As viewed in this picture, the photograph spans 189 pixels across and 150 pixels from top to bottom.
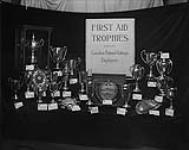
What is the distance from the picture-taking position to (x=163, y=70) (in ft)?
7.59


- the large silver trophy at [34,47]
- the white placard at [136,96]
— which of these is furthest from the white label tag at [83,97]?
the large silver trophy at [34,47]

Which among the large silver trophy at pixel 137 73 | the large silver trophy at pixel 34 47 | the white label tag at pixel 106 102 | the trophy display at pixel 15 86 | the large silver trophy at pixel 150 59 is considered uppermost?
the large silver trophy at pixel 34 47

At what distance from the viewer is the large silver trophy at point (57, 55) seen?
253 centimetres

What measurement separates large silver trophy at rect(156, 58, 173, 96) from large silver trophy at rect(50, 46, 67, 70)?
2.77 ft

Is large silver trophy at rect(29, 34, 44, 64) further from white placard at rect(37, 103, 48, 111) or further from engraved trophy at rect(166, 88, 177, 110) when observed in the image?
engraved trophy at rect(166, 88, 177, 110)

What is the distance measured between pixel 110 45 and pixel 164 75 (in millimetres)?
546

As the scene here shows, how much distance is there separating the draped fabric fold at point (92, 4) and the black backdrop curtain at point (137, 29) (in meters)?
→ 0.12

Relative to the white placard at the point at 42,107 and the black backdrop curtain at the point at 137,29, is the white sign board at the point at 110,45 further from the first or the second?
the white placard at the point at 42,107

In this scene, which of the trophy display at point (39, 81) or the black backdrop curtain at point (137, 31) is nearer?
the black backdrop curtain at point (137, 31)

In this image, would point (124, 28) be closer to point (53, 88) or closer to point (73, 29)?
point (73, 29)

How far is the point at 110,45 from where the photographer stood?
2525 mm

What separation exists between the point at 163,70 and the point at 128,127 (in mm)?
565

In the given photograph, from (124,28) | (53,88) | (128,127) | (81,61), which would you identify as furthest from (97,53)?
(128,127)

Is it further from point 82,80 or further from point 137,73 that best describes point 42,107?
point 137,73
